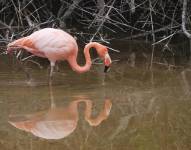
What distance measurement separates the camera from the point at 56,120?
15.8 feet

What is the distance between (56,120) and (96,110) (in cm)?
50

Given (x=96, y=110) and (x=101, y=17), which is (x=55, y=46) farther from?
(x=101, y=17)

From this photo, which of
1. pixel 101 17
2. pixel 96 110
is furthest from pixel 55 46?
pixel 101 17

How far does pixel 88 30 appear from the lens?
9406 mm

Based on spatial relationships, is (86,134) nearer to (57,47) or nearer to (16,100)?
(16,100)

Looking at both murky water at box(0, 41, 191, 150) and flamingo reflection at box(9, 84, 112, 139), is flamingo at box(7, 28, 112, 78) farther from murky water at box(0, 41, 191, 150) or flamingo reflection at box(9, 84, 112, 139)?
flamingo reflection at box(9, 84, 112, 139)

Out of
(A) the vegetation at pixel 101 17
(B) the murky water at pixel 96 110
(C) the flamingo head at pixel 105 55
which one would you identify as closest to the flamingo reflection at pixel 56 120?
(B) the murky water at pixel 96 110

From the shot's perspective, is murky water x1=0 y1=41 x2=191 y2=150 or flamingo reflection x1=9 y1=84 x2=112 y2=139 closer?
murky water x1=0 y1=41 x2=191 y2=150

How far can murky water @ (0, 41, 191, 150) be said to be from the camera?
4.28 meters

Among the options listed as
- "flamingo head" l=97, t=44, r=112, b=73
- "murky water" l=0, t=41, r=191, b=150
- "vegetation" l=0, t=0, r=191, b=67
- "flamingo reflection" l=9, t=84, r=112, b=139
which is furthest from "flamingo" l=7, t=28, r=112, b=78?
"vegetation" l=0, t=0, r=191, b=67

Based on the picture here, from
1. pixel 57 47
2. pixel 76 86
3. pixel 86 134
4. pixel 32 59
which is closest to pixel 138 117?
pixel 86 134

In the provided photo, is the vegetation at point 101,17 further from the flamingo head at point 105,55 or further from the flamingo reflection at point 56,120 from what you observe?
the flamingo reflection at point 56,120

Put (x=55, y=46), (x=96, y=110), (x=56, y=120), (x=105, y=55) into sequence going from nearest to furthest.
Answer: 1. (x=56, y=120)
2. (x=96, y=110)
3. (x=55, y=46)
4. (x=105, y=55)

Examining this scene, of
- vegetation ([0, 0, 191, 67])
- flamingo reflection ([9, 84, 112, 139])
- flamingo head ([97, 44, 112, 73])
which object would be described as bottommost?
flamingo reflection ([9, 84, 112, 139])
